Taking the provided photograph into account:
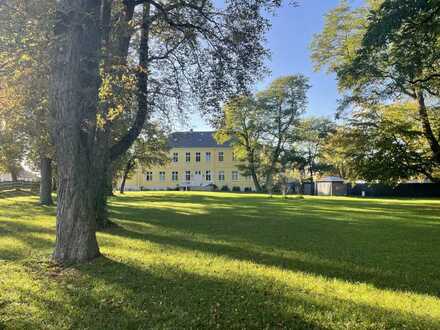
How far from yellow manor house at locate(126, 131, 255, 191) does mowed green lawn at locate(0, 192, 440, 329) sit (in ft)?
176

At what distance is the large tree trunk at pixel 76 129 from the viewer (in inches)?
249

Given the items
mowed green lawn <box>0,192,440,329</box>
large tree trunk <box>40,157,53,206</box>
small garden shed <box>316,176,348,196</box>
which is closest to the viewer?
mowed green lawn <box>0,192,440,329</box>

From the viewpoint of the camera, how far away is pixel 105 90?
7316mm

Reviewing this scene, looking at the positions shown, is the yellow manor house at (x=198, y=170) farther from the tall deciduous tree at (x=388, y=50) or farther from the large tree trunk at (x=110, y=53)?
the large tree trunk at (x=110, y=53)

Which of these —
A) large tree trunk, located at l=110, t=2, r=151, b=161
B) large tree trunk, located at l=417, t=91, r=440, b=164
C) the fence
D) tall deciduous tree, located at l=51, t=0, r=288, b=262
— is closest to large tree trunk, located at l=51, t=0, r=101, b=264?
tall deciduous tree, located at l=51, t=0, r=288, b=262

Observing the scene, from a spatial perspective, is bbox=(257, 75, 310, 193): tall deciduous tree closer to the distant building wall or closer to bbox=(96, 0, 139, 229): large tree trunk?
the distant building wall

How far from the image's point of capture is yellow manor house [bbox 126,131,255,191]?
64.0 m

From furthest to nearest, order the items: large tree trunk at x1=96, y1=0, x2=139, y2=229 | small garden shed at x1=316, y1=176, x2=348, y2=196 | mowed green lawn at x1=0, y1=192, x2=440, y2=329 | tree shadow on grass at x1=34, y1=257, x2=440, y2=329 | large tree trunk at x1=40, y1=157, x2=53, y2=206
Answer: small garden shed at x1=316, y1=176, x2=348, y2=196, large tree trunk at x1=40, y1=157, x2=53, y2=206, large tree trunk at x1=96, y1=0, x2=139, y2=229, mowed green lawn at x1=0, y1=192, x2=440, y2=329, tree shadow on grass at x1=34, y1=257, x2=440, y2=329

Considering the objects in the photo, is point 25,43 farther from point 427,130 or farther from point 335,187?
point 335,187

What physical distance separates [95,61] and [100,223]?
6744 mm

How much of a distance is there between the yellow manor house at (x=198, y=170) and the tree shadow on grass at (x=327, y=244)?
162 feet

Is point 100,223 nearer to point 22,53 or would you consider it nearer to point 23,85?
point 23,85

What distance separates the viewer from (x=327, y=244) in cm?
924

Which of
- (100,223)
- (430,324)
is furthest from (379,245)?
(100,223)
